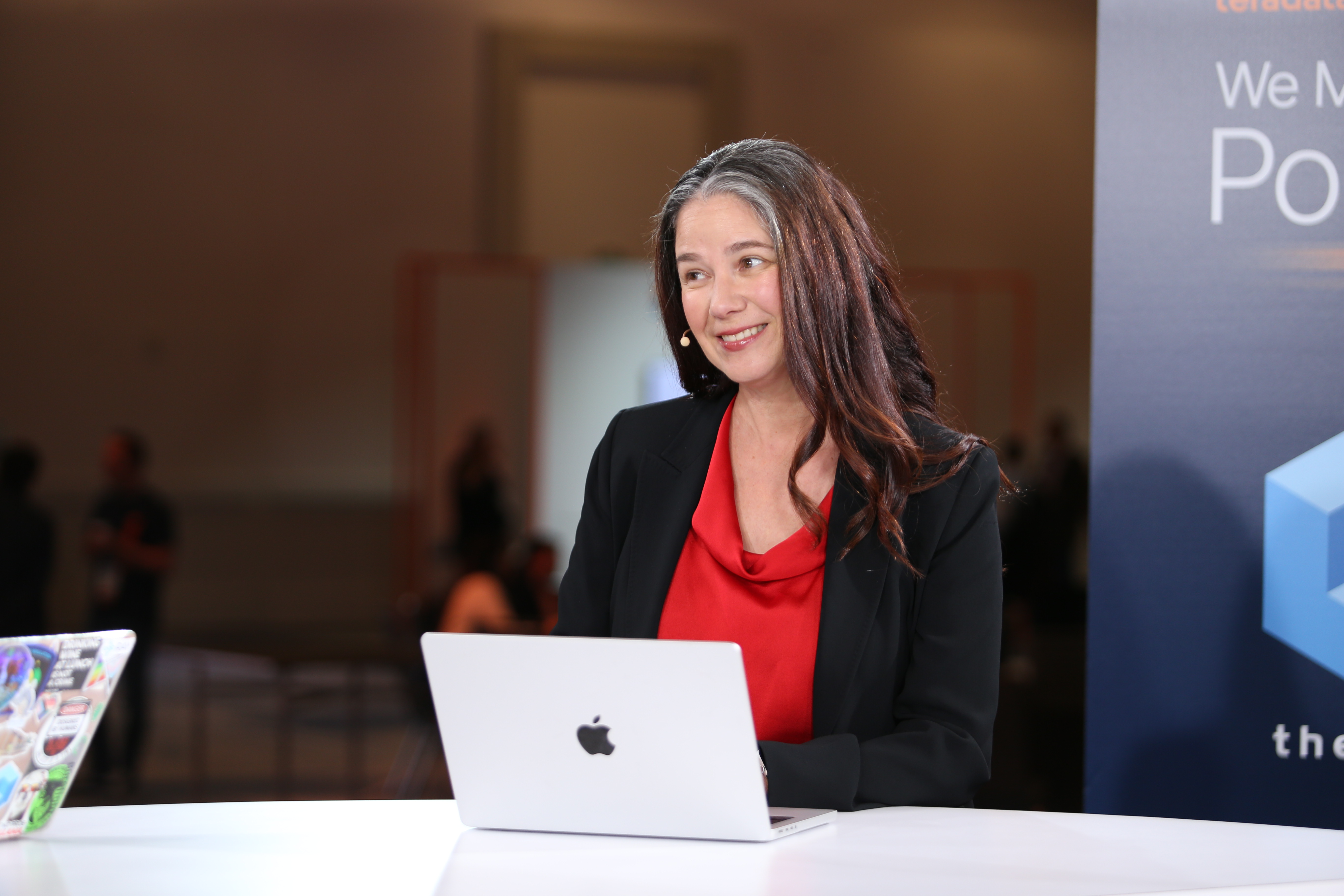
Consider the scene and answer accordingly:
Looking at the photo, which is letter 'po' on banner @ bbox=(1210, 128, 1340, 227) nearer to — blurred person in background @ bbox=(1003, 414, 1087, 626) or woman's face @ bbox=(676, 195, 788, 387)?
woman's face @ bbox=(676, 195, 788, 387)

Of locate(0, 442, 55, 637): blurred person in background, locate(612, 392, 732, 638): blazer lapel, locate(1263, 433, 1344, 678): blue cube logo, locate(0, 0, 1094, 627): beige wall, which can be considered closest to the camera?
locate(612, 392, 732, 638): blazer lapel

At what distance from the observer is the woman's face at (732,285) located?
5.87ft

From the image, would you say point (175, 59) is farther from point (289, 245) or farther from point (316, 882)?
point (316, 882)

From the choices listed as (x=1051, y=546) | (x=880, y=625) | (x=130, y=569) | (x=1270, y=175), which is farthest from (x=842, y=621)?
(x=1051, y=546)

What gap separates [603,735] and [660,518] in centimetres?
63

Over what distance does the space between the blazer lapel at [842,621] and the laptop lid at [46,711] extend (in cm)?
84

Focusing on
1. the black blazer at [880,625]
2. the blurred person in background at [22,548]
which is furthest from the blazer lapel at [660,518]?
the blurred person in background at [22,548]

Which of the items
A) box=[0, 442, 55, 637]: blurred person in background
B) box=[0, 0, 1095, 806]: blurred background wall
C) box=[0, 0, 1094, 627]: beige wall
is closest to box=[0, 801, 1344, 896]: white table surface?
box=[0, 442, 55, 637]: blurred person in background

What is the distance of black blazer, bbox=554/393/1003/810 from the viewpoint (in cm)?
159

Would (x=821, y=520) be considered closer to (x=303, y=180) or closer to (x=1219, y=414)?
(x=1219, y=414)

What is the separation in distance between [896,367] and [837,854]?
0.77m

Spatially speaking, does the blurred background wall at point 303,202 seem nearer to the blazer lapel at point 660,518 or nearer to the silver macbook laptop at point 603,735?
the blazer lapel at point 660,518

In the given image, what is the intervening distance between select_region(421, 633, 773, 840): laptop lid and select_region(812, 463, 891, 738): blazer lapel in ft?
1.33

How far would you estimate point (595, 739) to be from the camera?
1.33m
